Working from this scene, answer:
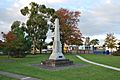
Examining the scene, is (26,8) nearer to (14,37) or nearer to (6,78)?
(14,37)

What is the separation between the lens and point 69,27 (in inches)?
2158

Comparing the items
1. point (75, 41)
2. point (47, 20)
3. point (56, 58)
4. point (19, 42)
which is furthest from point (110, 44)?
point (56, 58)

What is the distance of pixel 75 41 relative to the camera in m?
54.4

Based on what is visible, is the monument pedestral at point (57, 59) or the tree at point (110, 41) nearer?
the monument pedestral at point (57, 59)

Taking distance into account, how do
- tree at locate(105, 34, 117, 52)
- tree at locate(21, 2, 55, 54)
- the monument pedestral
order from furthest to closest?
tree at locate(105, 34, 117, 52), tree at locate(21, 2, 55, 54), the monument pedestral

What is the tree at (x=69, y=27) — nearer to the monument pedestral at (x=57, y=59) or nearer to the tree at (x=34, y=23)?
the tree at (x=34, y=23)

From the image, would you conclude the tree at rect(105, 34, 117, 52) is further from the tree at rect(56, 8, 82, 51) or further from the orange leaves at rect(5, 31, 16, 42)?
the orange leaves at rect(5, 31, 16, 42)

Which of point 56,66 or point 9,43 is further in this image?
point 9,43

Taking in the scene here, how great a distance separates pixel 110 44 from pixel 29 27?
79.7 ft

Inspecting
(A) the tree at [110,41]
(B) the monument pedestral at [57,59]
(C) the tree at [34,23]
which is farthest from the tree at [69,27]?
(B) the monument pedestral at [57,59]

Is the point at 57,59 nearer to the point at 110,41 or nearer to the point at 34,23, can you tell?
the point at 34,23

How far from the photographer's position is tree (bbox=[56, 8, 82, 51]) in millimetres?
54562

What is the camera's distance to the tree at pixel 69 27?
5456 cm

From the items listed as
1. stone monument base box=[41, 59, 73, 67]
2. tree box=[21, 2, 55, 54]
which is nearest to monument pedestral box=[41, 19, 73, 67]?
stone monument base box=[41, 59, 73, 67]
